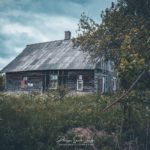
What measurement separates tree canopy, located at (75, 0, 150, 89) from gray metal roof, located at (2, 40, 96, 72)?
6.90m

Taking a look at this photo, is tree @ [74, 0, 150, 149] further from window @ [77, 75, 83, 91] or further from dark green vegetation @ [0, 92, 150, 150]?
window @ [77, 75, 83, 91]

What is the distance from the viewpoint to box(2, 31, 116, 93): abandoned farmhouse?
3306 centimetres

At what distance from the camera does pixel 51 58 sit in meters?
36.6

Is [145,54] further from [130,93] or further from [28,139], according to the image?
[28,139]

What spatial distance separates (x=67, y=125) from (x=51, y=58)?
23964 millimetres

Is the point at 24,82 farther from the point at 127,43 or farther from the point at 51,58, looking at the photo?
the point at 127,43

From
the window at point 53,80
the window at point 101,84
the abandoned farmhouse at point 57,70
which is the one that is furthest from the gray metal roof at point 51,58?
the window at point 101,84

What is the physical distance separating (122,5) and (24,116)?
43.1ft

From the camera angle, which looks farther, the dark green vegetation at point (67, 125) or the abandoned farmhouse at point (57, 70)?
the abandoned farmhouse at point (57, 70)

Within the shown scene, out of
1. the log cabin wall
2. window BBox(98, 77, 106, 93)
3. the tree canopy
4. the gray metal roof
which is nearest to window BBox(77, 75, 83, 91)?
the log cabin wall

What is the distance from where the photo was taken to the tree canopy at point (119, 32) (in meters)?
20.0

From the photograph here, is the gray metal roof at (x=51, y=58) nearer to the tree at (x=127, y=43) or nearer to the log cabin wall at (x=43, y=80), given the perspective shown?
the log cabin wall at (x=43, y=80)

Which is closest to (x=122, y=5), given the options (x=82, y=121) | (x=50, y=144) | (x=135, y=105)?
(x=135, y=105)

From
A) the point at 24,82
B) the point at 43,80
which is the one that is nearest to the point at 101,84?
the point at 43,80
